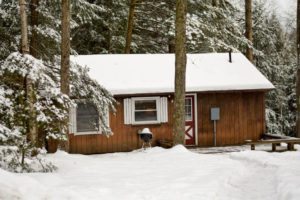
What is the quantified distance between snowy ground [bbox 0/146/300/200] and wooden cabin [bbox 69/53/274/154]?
14.1 feet

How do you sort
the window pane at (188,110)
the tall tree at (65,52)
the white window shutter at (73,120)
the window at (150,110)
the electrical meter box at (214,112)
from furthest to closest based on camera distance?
the window pane at (188,110), the electrical meter box at (214,112), the window at (150,110), the white window shutter at (73,120), the tall tree at (65,52)

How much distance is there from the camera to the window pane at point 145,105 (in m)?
19.1

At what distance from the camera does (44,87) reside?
11.9 m

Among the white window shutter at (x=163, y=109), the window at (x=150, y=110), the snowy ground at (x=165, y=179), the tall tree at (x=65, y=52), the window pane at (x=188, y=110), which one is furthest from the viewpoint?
the window pane at (x=188, y=110)

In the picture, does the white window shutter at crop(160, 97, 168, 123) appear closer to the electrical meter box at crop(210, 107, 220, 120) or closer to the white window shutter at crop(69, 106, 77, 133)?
the electrical meter box at crop(210, 107, 220, 120)

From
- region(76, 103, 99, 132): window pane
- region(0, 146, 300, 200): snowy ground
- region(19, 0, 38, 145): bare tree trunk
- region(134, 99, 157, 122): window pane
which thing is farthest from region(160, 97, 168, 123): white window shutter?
region(19, 0, 38, 145): bare tree trunk

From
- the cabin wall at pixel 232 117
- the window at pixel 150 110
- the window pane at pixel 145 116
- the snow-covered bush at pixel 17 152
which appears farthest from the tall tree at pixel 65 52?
the cabin wall at pixel 232 117

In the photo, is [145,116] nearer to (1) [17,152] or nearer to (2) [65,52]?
(2) [65,52]

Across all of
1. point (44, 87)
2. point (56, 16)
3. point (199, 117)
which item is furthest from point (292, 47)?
point (44, 87)

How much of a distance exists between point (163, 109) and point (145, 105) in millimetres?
761

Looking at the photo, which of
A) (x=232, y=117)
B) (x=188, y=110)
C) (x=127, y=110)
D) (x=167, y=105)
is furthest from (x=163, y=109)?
(x=232, y=117)

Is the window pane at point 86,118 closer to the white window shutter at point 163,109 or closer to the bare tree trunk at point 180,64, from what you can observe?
the white window shutter at point 163,109

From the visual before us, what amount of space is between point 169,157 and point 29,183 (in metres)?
6.23

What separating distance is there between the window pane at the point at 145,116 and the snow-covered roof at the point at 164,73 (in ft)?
3.33
